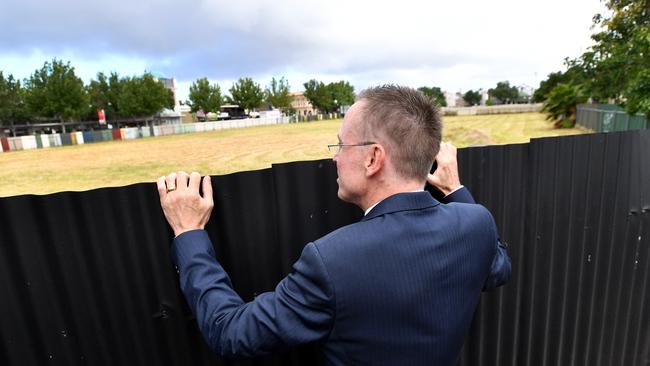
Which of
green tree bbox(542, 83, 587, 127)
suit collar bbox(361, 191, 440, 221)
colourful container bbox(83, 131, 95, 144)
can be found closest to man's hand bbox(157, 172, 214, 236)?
suit collar bbox(361, 191, 440, 221)

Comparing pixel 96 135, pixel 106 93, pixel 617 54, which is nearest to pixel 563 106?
pixel 617 54

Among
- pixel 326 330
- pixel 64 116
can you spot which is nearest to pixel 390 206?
pixel 326 330

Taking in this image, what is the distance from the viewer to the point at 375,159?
136 cm

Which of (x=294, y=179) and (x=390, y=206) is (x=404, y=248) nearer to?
(x=390, y=206)

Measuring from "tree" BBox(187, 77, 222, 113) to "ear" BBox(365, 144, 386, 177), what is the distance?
91.3 meters

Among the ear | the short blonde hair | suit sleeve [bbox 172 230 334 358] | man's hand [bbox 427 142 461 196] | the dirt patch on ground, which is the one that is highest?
the short blonde hair

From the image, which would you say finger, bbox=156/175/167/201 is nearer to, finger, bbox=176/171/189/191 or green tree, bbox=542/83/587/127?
finger, bbox=176/171/189/191

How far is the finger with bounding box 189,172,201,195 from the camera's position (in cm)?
156

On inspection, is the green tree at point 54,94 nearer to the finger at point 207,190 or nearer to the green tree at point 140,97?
the green tree at point 140,97

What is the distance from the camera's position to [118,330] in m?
1.71

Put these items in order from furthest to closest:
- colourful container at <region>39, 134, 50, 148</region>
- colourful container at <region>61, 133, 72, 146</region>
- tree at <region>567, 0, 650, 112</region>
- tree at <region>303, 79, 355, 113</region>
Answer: tree at <region>303, 79, 355, 113</region>
colourful container at <region>61, 133, 72, 146</region>
colourful container at <region>39, 134, 50, 148</region>
tree at <region>567, 0, 650, 112</region>

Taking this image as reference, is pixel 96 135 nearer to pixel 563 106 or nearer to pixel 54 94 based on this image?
pixel 54 94

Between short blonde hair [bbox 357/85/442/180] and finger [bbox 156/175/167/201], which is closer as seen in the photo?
short blonde hair [bbox 357/85/442/180]

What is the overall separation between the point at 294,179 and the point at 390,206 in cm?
74
